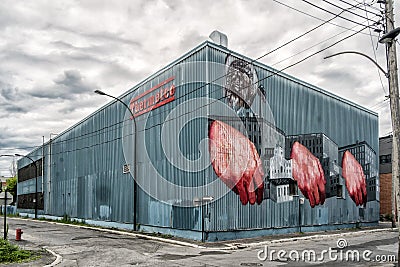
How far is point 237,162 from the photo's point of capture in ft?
78.6

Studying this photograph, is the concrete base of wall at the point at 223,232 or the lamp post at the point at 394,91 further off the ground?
the lamp post at the point at 394,91

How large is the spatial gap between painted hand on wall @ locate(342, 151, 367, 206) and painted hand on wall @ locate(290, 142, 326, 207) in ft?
12.3

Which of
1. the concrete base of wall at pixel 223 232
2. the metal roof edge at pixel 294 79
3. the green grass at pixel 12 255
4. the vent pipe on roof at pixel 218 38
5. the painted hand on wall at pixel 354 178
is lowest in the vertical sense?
the concrete base of wall at pixel 223 232

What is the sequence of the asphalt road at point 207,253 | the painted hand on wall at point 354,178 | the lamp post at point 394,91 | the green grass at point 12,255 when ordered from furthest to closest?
the painted hand on wall at point 354,178 → the green grass at point 12,255 → the asphalt road at point 207,253 → the lamp post at point 394,91

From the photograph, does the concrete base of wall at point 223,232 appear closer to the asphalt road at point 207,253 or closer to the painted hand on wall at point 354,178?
the asphalt road at point 207,253

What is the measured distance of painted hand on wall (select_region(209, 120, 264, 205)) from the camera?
23.2 m

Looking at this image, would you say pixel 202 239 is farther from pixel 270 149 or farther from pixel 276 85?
pixel 276 85

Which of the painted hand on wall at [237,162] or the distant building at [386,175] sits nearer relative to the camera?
the painted hand on wall at [237,162]

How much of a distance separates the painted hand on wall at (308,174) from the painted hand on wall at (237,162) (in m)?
4.06

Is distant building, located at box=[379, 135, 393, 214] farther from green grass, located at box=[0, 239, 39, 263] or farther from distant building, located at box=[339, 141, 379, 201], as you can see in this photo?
green grass, located at box=[0, 239, 39, 263]

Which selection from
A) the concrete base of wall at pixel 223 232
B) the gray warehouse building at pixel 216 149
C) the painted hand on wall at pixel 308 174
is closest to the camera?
the concrete base of wall at pixel 223 232

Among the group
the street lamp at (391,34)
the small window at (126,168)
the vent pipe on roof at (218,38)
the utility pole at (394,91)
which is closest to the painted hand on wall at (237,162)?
the vent pipe on roof at (218,38)

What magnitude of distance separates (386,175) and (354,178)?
12.2 meters

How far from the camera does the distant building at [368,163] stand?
35.4m
